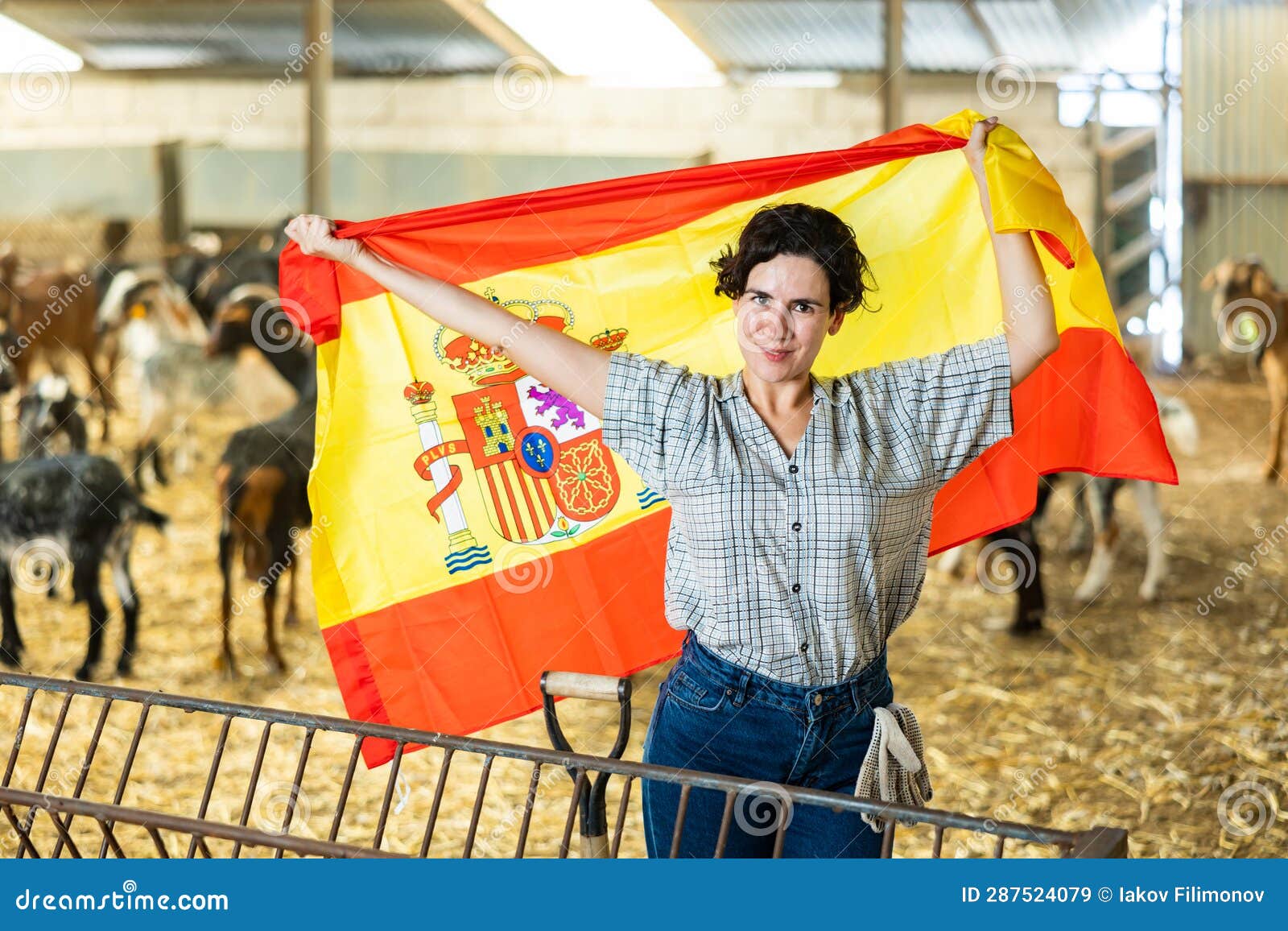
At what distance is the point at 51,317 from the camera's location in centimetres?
443

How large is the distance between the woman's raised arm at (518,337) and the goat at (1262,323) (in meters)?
3.65

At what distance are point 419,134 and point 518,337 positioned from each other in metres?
3.33

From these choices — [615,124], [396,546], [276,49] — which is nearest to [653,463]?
[396,546]

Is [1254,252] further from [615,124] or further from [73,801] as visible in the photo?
[73,801]

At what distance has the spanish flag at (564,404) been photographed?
1965 millimetres

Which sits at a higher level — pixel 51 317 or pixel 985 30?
pixel 985 30

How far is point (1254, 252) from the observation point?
176 inches

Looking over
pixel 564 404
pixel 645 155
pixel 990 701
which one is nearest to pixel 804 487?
pixel 564 404

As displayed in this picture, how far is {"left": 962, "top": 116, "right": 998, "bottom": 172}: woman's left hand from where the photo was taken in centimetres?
166

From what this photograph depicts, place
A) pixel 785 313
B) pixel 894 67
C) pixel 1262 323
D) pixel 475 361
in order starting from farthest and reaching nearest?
pixel 894 67, pixel 1262 323, pixel 475 361, pixel 785 313

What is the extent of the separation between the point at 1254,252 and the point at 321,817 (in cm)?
378

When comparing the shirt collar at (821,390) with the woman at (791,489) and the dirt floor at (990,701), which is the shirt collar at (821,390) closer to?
the woman at (791,489)

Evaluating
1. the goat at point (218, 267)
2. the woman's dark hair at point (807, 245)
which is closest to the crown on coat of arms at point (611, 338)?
the woman's dark hair at point (807, 245)

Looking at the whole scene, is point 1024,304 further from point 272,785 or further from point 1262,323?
point 1262,323
